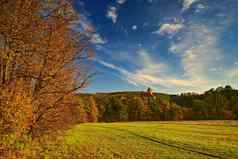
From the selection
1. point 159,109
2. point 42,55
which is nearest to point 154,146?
point 42,55

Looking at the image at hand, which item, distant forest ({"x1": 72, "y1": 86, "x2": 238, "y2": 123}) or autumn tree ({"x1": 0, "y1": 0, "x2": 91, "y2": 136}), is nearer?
autumn tree ({"x1": 0, "y1": 0, "x2": 91, "y2": 136})

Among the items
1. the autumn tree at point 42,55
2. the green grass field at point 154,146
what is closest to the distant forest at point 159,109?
the green grass field at point 154,146

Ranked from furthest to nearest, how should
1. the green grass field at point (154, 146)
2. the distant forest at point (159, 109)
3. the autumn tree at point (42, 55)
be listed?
the distant forest at point (159, 109) < the green grass field at point (154, 146) < the autumn tree at point (42, 55)

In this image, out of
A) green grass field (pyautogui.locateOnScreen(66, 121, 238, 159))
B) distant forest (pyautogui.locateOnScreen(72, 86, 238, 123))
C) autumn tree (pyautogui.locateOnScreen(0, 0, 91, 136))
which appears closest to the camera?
autumn tree (pyautogui.locateOnScreen(0, 0, 91, 136))

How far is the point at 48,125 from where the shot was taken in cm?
1025

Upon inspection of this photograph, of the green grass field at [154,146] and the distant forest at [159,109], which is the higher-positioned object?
the distant forest at [159,109]

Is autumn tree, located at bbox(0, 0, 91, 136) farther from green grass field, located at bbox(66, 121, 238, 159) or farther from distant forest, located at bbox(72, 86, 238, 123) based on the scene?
distant forest, located at bbox(72, 86, 238, 123)

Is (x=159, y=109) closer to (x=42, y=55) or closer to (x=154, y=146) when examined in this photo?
(x=154, y=146)

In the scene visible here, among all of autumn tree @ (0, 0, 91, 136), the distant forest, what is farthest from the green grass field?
the distant forest

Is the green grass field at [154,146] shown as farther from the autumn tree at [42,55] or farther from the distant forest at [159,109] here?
the distant forest at [159,109]

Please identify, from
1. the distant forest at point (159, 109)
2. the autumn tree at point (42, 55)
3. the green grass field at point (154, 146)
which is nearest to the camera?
the autumn tree at point (42, 55)

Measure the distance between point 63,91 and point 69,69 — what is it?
0.96 m

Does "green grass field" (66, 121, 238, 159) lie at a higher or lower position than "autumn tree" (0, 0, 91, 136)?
lower

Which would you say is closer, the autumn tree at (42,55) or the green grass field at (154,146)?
the autumn tree at (42,55)
